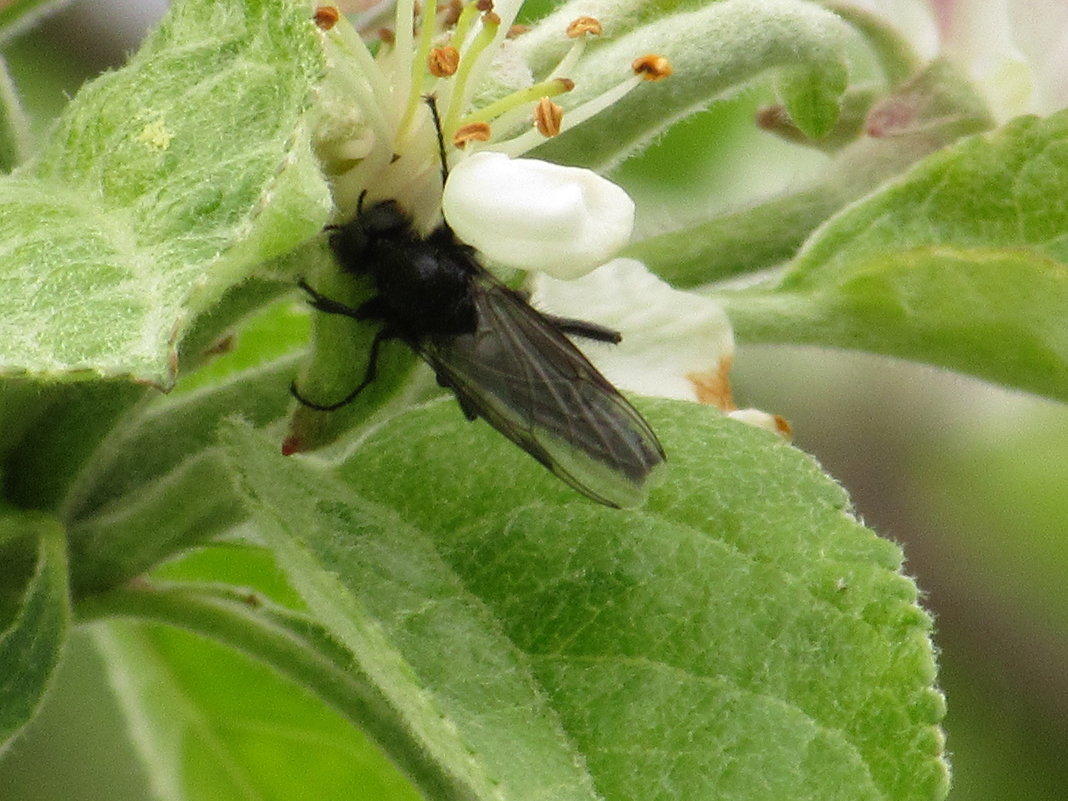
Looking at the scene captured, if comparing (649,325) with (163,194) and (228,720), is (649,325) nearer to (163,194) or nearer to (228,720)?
(163,194)

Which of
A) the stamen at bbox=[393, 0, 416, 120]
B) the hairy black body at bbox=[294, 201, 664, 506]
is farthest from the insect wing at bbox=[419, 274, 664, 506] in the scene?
the stamen at bbox=[393, 0, 416, 120]

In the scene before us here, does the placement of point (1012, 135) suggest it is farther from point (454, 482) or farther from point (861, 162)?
point (454, 482)

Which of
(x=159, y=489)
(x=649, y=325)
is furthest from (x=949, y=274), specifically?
(x=159, y=489)

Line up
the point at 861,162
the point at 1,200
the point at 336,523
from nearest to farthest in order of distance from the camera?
the point at 1,200 < the point at 336,523 < the point at 861,162

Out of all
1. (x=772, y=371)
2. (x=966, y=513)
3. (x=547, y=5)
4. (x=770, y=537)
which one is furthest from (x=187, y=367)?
(x=966, y=513)

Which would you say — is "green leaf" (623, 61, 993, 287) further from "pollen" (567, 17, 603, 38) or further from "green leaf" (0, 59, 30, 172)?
"green leaf" (0, 59, 30, 172)

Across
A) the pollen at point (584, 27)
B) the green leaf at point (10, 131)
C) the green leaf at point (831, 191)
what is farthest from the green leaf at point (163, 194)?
the green leaf at point (831, 191)
